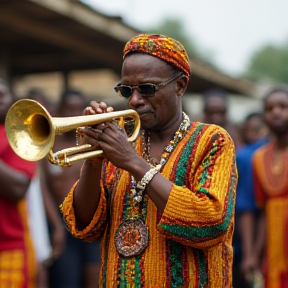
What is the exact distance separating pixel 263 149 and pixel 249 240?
33.4 inches

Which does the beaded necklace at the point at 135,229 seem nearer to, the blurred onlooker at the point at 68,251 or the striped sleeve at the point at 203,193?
the striped sleeve at the point at 203,193

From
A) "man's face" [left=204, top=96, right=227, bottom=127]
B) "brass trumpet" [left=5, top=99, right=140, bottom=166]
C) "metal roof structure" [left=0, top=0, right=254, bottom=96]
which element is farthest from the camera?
"man's face" [left=204, top=96, right=227, bottom=127]

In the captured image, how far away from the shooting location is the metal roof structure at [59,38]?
711 cm

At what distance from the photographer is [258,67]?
91000mm

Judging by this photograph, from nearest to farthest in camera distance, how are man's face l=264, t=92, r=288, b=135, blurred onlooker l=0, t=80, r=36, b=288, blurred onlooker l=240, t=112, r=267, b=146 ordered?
1. blurred onlooker l=0, t=80, r=36, b=288
2. man's face l=264, t=92, r=288, b=135
3. blurred onlooker l=240, t=112, r=267, b=146

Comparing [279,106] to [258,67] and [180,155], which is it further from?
[258,67]

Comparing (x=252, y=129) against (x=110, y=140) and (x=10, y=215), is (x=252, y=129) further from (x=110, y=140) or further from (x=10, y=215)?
(x=110, y=140)

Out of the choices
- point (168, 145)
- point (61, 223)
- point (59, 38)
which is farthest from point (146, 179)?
point (59, 38)

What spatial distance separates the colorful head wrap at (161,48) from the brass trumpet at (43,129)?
0.97 feet

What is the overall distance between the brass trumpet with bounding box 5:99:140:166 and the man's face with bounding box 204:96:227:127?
4.14 m

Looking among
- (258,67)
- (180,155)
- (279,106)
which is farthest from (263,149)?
(258,67)

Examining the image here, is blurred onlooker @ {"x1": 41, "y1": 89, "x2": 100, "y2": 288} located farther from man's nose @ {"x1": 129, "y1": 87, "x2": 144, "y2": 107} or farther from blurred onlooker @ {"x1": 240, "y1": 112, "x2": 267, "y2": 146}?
man's nose @ {"x1": 129, "y1": 87, "x2": 144, "y2": 107}

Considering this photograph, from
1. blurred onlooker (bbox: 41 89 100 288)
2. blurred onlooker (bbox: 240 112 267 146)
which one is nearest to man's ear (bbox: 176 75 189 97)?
blurred onlooker (bbox: 41 89 100 288)

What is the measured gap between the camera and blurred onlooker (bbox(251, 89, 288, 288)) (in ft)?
19.6
